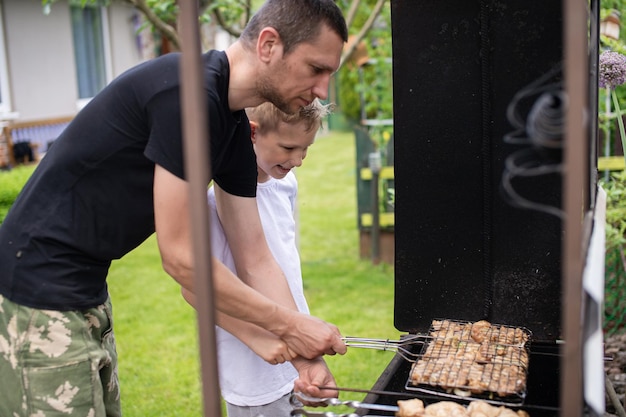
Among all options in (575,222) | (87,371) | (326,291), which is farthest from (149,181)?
(326,291)

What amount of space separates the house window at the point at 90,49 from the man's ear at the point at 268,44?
43.4ft

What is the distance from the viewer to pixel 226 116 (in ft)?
6.71

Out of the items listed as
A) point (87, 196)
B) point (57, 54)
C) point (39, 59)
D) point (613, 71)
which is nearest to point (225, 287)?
point (87, 196)

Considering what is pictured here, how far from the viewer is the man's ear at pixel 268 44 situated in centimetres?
197

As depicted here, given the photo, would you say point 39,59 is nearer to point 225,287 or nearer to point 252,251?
point 252,251

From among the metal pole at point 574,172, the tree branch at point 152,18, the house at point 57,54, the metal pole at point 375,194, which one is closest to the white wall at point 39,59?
the house at point 57,54

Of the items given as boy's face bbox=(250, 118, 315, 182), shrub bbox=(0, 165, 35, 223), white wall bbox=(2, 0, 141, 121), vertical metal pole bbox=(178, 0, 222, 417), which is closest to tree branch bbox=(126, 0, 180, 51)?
shrub bbox=(0, 165, 35, 223)

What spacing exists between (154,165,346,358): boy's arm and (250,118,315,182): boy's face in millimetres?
638

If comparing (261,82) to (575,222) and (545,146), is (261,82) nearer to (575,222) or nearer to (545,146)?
(545,146)

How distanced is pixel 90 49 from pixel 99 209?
13.7 m

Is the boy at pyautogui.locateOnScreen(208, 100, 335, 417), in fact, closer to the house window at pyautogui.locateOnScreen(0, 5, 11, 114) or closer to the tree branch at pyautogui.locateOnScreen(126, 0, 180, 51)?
the tree branch at pyautogui.locateOnScreen(126, 0, 180, 51)

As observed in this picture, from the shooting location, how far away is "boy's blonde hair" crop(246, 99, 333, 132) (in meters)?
2.48

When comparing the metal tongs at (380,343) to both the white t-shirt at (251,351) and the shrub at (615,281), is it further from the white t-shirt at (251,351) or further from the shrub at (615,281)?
the shrub at (615,281)

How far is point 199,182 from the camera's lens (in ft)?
4.28
